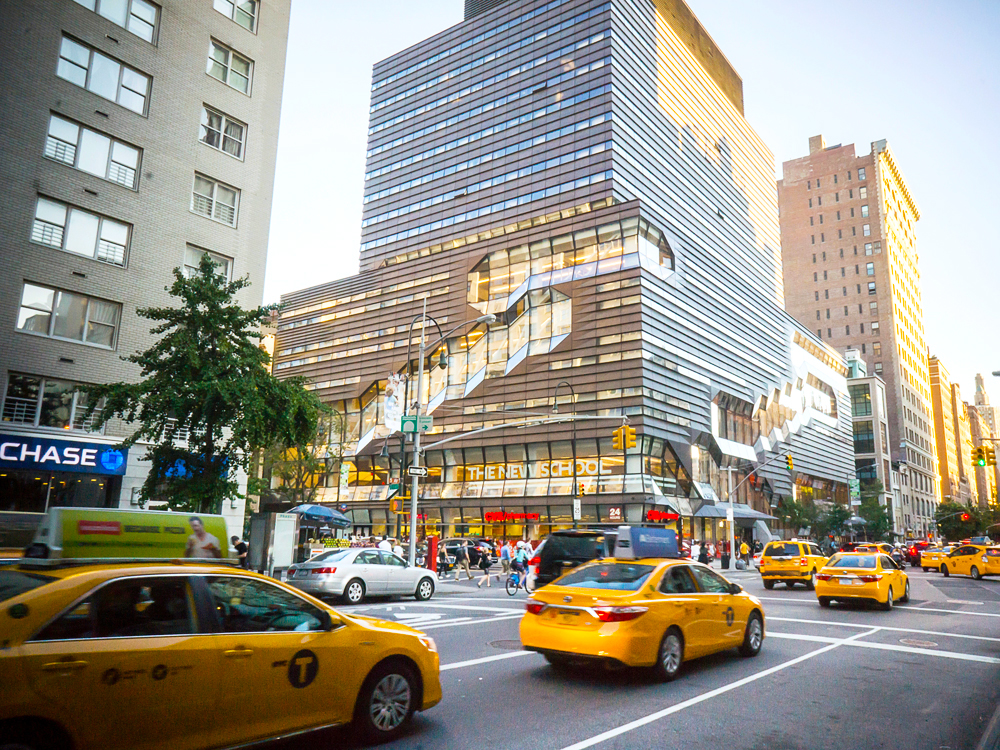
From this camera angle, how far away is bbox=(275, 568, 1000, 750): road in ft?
21.3

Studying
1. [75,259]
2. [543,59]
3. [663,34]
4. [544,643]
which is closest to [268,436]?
[75,259]

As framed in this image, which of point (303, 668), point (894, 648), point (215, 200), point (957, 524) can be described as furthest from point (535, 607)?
point (957, 524)

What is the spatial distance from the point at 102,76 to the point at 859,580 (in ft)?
91.1

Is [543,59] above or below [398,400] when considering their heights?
above

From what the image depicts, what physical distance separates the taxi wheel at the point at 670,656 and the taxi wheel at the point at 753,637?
1.85 meters

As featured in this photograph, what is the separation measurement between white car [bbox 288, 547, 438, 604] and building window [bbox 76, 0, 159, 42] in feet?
64.5

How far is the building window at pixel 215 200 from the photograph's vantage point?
85.6 ft

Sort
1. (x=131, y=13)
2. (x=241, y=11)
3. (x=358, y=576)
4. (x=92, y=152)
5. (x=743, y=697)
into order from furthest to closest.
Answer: (x=241, y=11), (x=131, y=13), (x=92, y=152), (x=358, y=576), (x=743, y=697)

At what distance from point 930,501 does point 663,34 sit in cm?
10545

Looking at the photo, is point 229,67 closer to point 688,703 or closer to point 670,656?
point 670,656

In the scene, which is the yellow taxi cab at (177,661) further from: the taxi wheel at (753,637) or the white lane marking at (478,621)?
the white lane marking at (478,621)

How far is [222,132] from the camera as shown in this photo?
27281 mm

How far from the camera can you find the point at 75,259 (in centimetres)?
2234

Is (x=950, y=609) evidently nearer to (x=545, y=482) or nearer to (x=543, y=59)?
(x=545, y=482)
